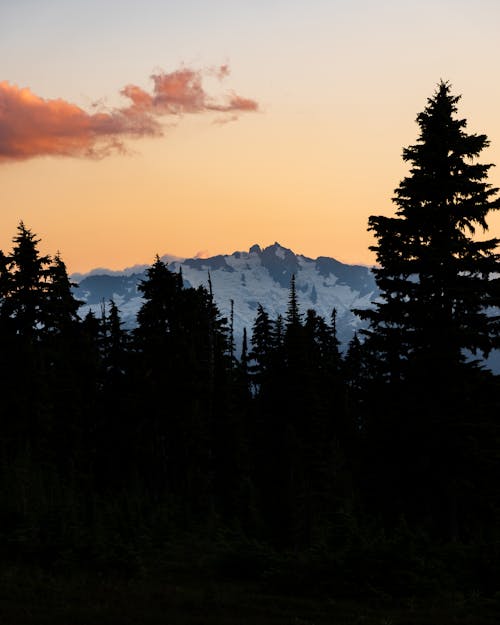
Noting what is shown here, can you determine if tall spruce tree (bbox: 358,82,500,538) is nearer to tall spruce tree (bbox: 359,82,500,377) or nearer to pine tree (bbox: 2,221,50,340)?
tall spruce tree (bbox: 359,82,500,377)

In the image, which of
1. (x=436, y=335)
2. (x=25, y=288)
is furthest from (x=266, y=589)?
(x=25, y=288)

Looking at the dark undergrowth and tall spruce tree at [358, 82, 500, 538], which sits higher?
tall spruce tree at [358, 82, 500, 538]

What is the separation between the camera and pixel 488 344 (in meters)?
20.5

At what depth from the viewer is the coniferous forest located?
586 inches

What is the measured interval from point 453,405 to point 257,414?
35.6 m

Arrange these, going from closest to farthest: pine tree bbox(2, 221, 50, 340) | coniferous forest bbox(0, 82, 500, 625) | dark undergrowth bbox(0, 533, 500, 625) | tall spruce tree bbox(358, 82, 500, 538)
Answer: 1. dark undergrowth bbox(0, 533, 500, 625)
2. coniferous forest bbox(0, 82, 500, 625)
3. tall spruce tree bbox(358, 82, 500, 538)
4. pine tree bbox(2, 221, 50, 340)

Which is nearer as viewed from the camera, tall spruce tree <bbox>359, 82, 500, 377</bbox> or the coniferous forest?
the coniferous forest

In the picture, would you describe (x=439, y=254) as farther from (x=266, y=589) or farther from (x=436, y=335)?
(x=266, y=589)

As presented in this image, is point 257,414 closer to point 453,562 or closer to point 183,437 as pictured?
point 183,437

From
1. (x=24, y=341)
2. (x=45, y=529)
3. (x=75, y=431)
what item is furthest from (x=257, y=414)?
(x=45, y=529)

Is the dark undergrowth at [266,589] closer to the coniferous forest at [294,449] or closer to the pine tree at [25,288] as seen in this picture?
the coniferous forest at [294,449]

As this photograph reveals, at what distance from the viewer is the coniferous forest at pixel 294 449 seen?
14.9 metres

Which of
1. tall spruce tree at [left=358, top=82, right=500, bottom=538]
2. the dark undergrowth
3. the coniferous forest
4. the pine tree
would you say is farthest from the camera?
the pine tree

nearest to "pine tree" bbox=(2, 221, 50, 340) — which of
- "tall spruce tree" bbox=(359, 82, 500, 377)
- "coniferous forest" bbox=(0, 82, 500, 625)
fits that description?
"coniferous forest" bbox=(0, 82, 500, 625)
